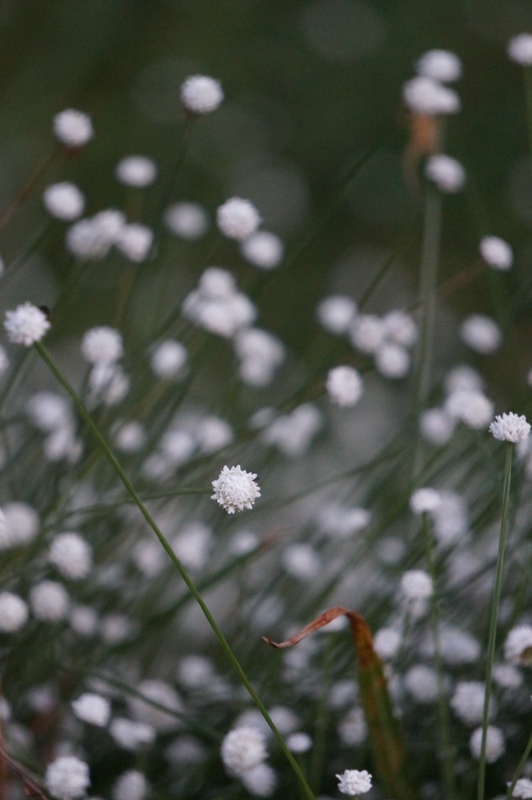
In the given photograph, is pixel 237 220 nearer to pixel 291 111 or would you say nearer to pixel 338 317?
pixel 338 317

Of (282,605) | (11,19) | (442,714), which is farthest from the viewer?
(11,19)

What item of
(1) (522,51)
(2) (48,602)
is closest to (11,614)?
(2) (48,602)

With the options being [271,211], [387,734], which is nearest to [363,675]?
[387,734]

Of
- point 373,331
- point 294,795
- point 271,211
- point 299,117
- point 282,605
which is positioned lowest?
point 294,795

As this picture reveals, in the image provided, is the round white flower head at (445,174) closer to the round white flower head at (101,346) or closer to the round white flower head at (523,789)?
the round white flower head at (101,346)

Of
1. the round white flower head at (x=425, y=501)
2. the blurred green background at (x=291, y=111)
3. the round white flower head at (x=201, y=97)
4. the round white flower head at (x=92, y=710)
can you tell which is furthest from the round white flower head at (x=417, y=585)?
the blurred green background at (x=291, y=111)

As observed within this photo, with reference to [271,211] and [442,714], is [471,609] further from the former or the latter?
[271,211]
